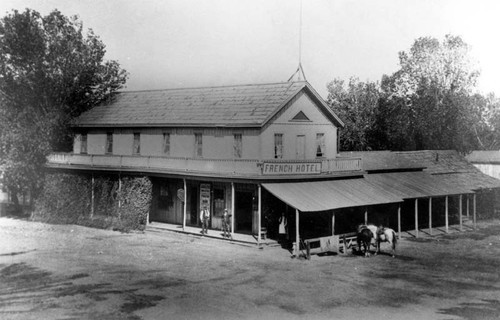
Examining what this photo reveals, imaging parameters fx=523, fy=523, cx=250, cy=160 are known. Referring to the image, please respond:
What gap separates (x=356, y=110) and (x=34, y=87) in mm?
46715

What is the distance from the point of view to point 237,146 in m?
31.4

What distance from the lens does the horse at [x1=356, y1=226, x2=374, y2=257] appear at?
25.9 meters

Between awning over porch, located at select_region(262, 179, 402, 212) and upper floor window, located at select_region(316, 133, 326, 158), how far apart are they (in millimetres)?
2977

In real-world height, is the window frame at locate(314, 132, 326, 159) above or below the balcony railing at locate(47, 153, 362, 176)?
above

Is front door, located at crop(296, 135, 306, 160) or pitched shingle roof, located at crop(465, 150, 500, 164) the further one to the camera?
pitched shingle roof, located at crop(465, 150, 500, 164)

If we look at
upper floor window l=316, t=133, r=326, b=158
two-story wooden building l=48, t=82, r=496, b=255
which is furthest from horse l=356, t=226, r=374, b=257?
upper floor window l=316, t=133, r=326, b=158

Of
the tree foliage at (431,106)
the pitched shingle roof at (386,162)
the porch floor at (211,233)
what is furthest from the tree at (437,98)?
the porch floor at (211,233)

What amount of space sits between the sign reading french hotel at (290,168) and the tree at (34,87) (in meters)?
18.1

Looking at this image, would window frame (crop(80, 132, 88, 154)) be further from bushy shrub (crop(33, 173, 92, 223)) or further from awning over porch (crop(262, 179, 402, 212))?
awning over porch (crop(262, 179, 402, 212))

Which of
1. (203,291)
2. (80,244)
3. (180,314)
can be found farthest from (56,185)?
(180,314)

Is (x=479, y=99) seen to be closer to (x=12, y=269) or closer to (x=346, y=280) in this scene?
(x=346, y=280)

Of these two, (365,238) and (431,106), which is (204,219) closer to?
(365,238)

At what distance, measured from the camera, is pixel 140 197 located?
3294 cm

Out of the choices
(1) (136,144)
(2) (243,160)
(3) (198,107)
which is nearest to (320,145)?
(2) (243,160)
